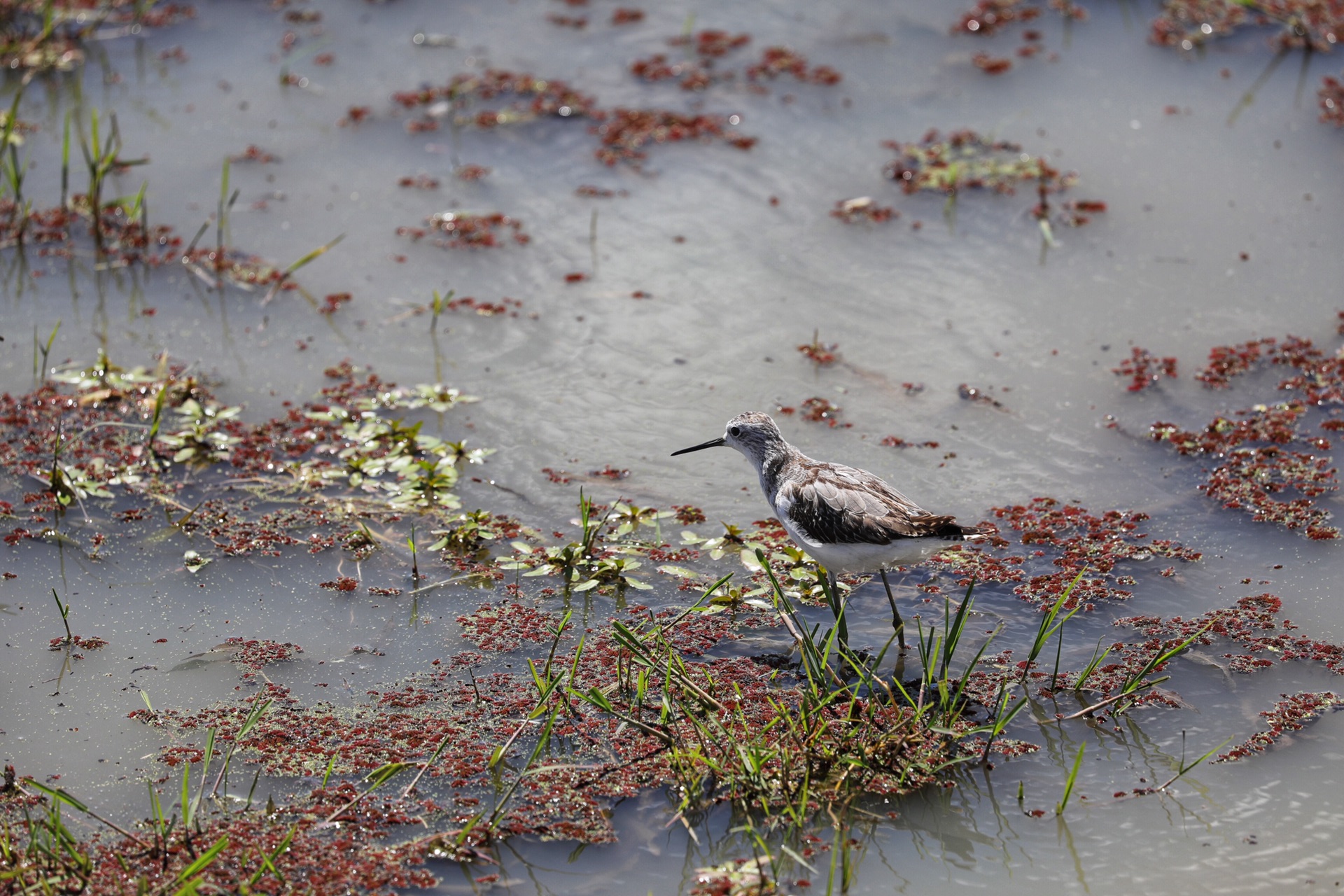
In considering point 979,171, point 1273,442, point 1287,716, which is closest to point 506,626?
point 1287,716

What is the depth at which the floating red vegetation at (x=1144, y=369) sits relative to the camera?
852cm

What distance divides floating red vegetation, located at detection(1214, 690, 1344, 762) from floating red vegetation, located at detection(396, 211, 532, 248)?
658 centimetres

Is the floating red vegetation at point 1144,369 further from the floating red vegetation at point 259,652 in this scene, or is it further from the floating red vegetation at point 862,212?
the floating red vegetation at point 259,652

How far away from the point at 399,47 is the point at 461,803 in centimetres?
946

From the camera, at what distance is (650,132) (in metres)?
11.5

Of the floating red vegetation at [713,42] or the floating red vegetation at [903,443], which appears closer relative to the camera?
the floating red vegetation at [903,443]

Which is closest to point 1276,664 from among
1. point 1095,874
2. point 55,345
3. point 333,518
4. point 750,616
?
point 1095,874

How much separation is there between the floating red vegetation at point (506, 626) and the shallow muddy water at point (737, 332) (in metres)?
0.13

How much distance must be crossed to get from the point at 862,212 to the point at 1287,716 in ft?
18.7

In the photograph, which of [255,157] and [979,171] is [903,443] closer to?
[979,171]

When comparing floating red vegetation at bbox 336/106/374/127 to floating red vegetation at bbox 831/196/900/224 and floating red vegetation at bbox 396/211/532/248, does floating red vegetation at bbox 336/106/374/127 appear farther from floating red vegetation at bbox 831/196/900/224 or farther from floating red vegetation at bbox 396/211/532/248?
floating red vegetation at bbox 831/196/900/224

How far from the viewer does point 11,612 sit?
673cm

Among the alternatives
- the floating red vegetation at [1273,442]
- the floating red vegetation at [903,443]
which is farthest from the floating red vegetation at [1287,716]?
the floating red vegetation at [903,443]

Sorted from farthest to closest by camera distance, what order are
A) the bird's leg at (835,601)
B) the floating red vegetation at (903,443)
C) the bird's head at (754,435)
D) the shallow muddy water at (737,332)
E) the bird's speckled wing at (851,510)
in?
the floating red vegetation at (903,443)
the bird's head at (754,435)
the bird's leg at (835,601)
the bird's speckled wing at (851,510)
the shallow muddy water at (737,332)
